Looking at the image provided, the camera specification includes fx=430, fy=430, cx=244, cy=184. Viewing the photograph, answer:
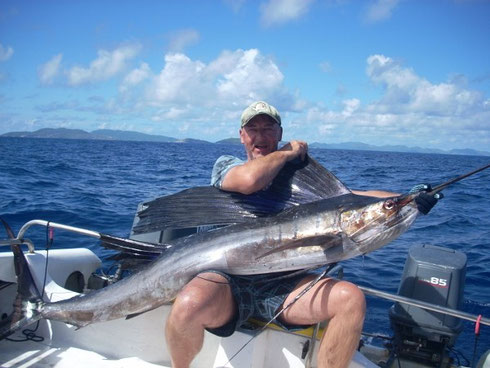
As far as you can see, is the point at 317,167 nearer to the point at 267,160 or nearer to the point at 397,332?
the point at 267,160

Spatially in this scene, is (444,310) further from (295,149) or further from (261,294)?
(295,149)

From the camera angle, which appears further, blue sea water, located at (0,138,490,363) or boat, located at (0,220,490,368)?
blue sea water, located at (0,138,490,363)

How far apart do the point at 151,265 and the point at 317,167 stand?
1056 millimetres

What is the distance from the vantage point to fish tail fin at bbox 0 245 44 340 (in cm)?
241

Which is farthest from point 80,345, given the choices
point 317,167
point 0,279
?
point 317,167

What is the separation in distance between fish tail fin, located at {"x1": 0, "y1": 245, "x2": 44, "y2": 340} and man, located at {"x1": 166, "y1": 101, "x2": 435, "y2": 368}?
0.88 metres

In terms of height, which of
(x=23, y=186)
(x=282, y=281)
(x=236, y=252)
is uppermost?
(x=236, y=252)

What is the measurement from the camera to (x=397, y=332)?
268 centimetres

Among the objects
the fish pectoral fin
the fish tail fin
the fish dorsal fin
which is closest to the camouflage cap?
the fish dorsal fin

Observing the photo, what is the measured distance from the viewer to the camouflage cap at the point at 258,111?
2580 millimetres

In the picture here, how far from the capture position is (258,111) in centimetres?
258

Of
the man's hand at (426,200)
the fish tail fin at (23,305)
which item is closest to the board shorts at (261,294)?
the man's hand at (426,200)

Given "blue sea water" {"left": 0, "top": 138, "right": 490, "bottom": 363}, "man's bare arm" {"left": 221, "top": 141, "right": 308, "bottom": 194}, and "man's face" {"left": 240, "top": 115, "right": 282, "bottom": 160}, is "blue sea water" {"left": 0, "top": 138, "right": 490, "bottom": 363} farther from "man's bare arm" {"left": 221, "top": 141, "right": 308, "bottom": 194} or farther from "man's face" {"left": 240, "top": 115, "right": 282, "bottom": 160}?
"man's face" {"left": 240, "top": 115, "right": 282, "bottom": 160}

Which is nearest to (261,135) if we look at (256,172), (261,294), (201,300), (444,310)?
(256,172)
